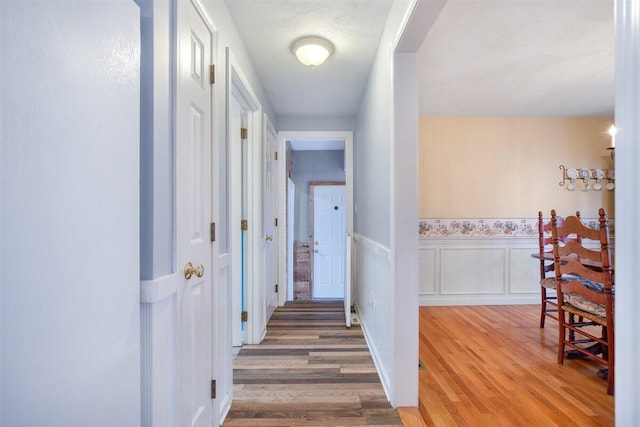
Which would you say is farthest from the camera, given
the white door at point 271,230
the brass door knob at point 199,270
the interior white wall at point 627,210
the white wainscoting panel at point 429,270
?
the white wainscoting panel at point 429,270

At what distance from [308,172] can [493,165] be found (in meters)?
2.74

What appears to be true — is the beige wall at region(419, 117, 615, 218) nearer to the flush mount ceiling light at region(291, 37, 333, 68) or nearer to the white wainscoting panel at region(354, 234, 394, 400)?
the white wainscoting panel at region(354, 234, 394, 400)

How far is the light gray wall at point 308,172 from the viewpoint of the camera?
5.27 meters

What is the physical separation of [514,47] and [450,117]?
1.58 m

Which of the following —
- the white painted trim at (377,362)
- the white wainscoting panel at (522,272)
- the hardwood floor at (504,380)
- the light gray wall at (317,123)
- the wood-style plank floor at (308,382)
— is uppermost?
the light gray wall at (317,123)

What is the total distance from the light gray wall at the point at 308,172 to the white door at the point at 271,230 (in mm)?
1617

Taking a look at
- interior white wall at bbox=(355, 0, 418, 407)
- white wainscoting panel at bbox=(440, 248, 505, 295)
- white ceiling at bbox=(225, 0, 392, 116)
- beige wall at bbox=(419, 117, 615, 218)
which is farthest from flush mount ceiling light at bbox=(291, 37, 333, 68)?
white wainscoting panel at bbox=(440, 248, 505, 295)

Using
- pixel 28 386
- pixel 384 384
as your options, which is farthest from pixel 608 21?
pixel 28 386

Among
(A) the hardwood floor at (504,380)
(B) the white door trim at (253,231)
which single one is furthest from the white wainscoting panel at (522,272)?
(B) the white door trim at (253,231)

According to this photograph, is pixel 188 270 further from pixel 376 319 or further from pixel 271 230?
pixel 271 230

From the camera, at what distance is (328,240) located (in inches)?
206

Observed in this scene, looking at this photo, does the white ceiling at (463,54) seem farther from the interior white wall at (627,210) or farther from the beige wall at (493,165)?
the interior white wall at (627,210)

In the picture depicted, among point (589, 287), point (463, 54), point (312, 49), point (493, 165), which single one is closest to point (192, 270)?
point (312, 49)

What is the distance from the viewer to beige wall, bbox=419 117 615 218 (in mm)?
3881
